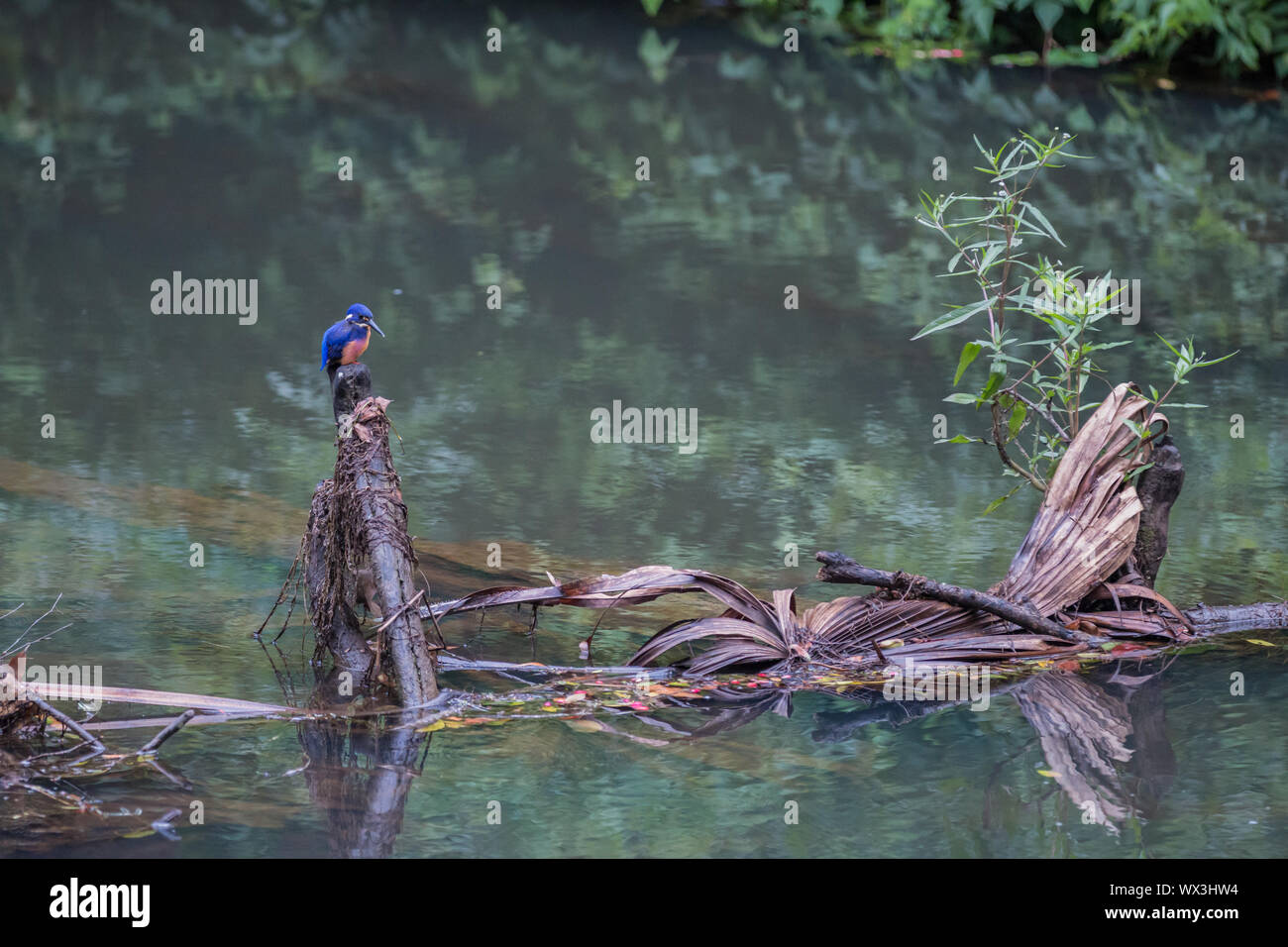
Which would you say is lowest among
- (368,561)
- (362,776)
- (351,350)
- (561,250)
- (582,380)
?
(362,776)

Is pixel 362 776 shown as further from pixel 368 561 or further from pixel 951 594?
pixel 951 594

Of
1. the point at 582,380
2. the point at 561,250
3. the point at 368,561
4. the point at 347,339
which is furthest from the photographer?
the point at 561,250

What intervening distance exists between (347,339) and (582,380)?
2434mm

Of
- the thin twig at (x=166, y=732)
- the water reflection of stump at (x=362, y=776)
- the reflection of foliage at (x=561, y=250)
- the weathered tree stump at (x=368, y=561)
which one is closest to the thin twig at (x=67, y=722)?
the thin twig at (x=166, y=732)

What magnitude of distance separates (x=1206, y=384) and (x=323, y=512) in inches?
175

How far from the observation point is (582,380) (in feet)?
21.6

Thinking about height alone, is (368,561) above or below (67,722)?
above

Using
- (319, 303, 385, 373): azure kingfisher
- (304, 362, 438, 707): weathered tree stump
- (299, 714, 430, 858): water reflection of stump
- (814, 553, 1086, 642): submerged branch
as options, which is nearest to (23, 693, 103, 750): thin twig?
(299, 714, 430, 858): water reflection of stump

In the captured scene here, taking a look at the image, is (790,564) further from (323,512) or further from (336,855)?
(336,855)

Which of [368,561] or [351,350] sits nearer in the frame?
[368,561]

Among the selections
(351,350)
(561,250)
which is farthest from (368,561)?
(561,250)

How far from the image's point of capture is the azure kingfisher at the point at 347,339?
13.8ft

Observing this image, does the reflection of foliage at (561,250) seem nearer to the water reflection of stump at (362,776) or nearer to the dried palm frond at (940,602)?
the dried palm frond at (940,602)

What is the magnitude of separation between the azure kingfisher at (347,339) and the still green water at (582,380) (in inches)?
31.7
